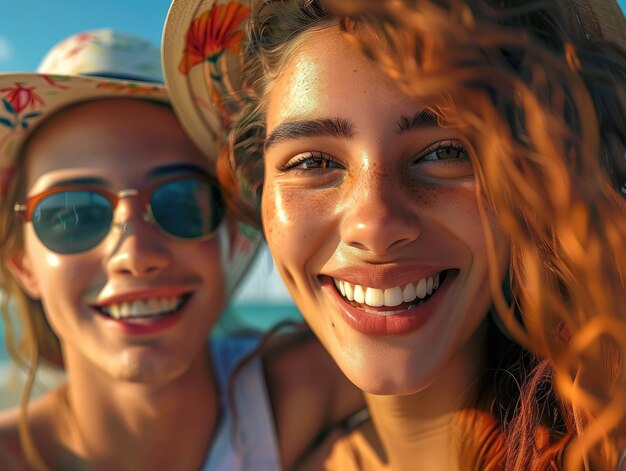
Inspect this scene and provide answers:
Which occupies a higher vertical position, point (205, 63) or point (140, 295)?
point (205, 63)

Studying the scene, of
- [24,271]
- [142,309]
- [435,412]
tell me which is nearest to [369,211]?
[435,412]

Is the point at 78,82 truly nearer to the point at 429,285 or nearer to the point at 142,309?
the point at 142,309

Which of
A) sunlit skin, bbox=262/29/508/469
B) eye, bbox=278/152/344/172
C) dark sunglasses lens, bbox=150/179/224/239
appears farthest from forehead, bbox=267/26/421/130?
dark sunglasses lens, bbox=150/179/224/239

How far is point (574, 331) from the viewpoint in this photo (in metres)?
1.53

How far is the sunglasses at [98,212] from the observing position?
235 cm

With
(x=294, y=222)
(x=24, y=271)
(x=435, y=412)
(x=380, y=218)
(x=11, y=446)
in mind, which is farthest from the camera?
(x=24, y=271)

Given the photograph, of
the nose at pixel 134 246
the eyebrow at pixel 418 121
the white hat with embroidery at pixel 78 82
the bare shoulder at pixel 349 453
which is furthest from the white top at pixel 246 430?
the eyebrow at pixel 418 121

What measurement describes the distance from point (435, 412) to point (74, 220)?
142cm

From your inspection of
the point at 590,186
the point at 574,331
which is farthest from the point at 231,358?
the point at 590,186

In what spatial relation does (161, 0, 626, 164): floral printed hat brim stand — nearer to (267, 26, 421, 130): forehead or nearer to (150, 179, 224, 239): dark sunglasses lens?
(150, 179, 224, 239): dark sunglasses lens

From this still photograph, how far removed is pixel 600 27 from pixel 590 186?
62 centimetres

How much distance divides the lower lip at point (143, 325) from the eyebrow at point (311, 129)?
885 millimetres

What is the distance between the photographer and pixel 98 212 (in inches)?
92.4

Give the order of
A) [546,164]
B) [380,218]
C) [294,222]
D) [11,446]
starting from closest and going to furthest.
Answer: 1. [546,164]
2. [380,218]
3. [294,222]
4. [11,446]
